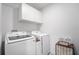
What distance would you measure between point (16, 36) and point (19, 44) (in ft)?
0.39

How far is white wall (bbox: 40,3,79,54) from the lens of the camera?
3.59 ft

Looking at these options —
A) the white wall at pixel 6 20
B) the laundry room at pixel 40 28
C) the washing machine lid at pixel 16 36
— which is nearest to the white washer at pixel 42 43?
the laundry room at pixel 40 28

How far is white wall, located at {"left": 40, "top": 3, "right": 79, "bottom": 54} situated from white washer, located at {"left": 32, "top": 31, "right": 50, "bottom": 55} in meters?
0.06

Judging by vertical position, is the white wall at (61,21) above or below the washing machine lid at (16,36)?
above

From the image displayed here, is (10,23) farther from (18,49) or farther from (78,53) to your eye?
(78,53)

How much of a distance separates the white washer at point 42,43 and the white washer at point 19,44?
0.07 metres

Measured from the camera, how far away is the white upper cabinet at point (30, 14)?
3.47 ft

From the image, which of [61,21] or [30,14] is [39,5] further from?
[61,21]

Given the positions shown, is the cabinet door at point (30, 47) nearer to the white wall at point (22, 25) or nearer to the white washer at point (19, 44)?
the white washer at point (19, 44)

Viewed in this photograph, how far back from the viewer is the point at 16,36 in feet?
3.44

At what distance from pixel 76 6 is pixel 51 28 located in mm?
479

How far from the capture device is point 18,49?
1.03 meters

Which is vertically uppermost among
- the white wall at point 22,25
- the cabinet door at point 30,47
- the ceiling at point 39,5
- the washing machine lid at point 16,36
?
the ceiling at point 39,5

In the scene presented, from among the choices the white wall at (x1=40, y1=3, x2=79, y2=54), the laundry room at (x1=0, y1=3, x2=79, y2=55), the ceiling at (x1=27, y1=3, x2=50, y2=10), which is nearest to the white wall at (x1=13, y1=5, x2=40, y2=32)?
the laundry room at (x1=0, y1=3, x2=79, y2=55)
